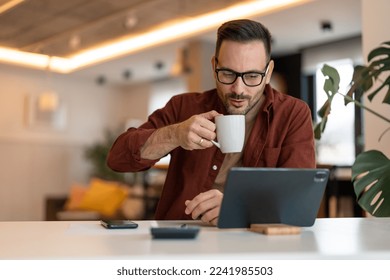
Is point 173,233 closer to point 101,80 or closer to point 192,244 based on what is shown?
point 192,244

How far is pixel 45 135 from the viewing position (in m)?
8.46

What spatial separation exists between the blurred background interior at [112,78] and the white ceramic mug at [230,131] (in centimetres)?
244

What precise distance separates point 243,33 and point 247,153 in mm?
370

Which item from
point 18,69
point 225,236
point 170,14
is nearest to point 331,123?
point 170,14

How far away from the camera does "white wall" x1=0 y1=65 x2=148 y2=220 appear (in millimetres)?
8078

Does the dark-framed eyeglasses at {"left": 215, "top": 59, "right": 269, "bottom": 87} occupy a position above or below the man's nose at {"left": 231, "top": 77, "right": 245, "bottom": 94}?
above

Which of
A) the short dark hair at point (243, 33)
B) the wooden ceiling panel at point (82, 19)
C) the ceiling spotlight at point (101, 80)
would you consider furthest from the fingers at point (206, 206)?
the ceiling spotlight at point (101, 80)

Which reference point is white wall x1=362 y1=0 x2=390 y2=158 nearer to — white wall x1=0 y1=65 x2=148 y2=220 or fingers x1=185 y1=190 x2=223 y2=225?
fingers x1=185 y1=190 x2=223 y2=225

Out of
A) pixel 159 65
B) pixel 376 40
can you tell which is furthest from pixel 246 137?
pixel 159 65

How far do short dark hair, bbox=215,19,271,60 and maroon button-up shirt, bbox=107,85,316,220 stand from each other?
197 mm

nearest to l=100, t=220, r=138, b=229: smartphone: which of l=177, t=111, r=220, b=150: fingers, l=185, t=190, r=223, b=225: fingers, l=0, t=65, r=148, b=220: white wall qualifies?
l=185, t=190, r=223, b=225: fingers

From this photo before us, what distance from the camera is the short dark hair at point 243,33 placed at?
5.00 ft

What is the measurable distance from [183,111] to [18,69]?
6841mm

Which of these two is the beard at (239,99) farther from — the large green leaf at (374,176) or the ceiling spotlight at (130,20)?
the ceiling spotlight at (130,20)
